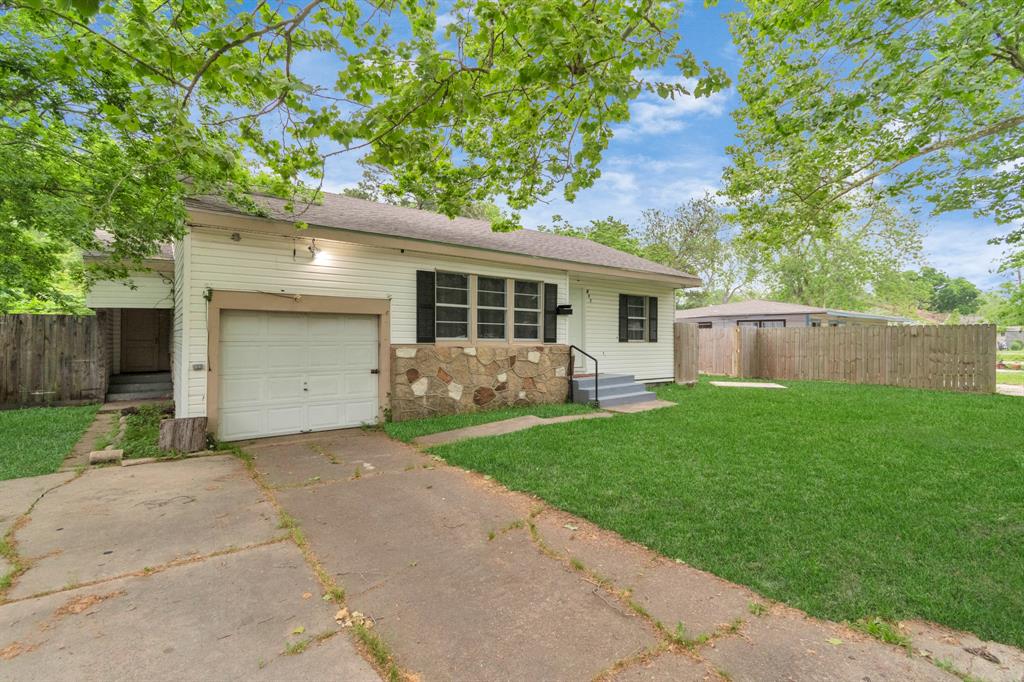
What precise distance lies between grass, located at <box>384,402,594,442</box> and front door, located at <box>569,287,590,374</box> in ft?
5.16

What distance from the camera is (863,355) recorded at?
462 inches

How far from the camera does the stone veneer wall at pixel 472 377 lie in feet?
23.8

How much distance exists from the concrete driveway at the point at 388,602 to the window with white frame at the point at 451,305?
4113 millimetres

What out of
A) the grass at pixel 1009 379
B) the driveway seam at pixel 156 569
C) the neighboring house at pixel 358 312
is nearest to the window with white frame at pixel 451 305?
the neighboring house at pixel 358 312

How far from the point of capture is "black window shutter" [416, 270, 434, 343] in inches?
290

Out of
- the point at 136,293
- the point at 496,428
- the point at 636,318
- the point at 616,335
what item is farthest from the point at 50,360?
the point at 636,318

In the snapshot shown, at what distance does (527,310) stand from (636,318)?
3.65 m

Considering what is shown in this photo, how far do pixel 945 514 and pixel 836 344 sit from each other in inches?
419

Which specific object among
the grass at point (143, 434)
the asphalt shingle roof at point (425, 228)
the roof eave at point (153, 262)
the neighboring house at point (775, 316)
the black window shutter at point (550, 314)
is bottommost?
the grass at point (143, 434)

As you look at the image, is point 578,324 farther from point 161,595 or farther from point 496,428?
point 161,595

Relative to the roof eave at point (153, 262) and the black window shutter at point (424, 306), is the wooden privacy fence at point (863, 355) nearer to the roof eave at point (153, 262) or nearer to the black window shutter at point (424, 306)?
the black window shutter at point (424, 306)

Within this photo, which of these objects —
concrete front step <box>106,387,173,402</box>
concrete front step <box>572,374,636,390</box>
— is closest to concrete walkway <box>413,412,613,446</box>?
concrete front step <box>572,374,636,390</box>

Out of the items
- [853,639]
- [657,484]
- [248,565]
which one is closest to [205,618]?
[248,565]

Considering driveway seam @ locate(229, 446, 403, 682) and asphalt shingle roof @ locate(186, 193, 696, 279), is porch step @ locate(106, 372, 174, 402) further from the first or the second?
driveway seam @ locate(229, 446, 403, 682)
